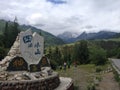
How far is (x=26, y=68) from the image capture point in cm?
1834

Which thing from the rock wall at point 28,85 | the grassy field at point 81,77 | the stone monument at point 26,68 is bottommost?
the grassy field at point 81,77

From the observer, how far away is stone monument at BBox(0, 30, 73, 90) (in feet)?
52.1

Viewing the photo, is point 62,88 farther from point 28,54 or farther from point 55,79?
point 28,54

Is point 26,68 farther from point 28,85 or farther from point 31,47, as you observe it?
point 28,85

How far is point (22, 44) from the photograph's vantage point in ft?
60.0

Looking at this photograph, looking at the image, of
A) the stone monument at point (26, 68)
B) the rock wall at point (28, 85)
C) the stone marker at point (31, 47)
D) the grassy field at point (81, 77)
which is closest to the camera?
the rock wall at point (28, 85)

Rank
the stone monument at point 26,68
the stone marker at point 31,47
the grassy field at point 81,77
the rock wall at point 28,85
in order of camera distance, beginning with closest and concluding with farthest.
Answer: the rock wall at point 28,85, the stone monument at point 26,68, the stone marker at point 31,47, the grassy field at point 81,77

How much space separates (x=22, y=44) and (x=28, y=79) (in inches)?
98.7

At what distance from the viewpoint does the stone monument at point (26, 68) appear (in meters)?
15.9

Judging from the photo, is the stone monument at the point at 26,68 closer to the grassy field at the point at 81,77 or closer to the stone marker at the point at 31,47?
the stone marker at the point at 31,47

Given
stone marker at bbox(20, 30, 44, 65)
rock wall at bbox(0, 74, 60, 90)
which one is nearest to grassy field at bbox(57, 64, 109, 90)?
stone marker at bbox(20, 30, 44, 65)

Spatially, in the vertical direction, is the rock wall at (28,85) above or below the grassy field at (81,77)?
above

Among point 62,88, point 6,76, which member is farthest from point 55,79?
point 6,76

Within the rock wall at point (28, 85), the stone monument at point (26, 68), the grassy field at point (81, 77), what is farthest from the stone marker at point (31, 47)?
the grassy field at point (81, 77)
